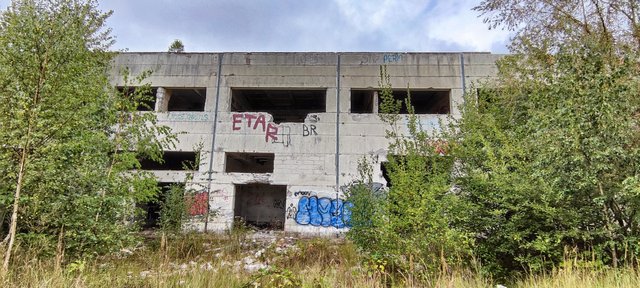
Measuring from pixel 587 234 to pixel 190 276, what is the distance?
5.10 metres

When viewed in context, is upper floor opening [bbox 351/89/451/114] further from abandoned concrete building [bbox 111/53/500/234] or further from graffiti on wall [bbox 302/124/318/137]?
graffiti on wall [bbox 302/124/318/137]

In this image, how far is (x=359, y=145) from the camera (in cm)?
1429

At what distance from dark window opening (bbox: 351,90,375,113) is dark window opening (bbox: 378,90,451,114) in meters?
0.77

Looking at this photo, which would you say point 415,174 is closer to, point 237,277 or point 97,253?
point 237,277

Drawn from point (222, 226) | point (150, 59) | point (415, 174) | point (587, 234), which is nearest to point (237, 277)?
point (415, 174)

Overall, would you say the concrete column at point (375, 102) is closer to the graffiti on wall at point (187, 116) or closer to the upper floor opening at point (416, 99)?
the upper floor opening at point (416, 99)

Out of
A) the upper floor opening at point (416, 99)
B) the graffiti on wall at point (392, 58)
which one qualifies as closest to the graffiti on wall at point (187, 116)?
the upper floor opening at point (416, 99)

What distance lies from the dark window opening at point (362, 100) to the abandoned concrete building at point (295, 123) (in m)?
0.79

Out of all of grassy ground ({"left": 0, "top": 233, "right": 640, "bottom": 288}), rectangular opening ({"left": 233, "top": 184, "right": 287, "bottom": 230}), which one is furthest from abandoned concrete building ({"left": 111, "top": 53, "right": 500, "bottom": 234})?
grassy ground ({"left": 0, "top": 233, "right": 640, "bottom": 288})

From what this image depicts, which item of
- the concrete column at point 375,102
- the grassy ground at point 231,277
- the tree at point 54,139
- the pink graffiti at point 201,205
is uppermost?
the concrete column at point 375,102

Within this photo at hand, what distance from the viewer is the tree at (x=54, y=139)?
3.86 metres

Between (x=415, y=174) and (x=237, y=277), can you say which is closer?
(x=237, y=277)

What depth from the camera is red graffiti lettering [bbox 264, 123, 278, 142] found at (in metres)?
14.7

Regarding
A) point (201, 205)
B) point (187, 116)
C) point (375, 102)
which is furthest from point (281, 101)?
point (201, 205)
